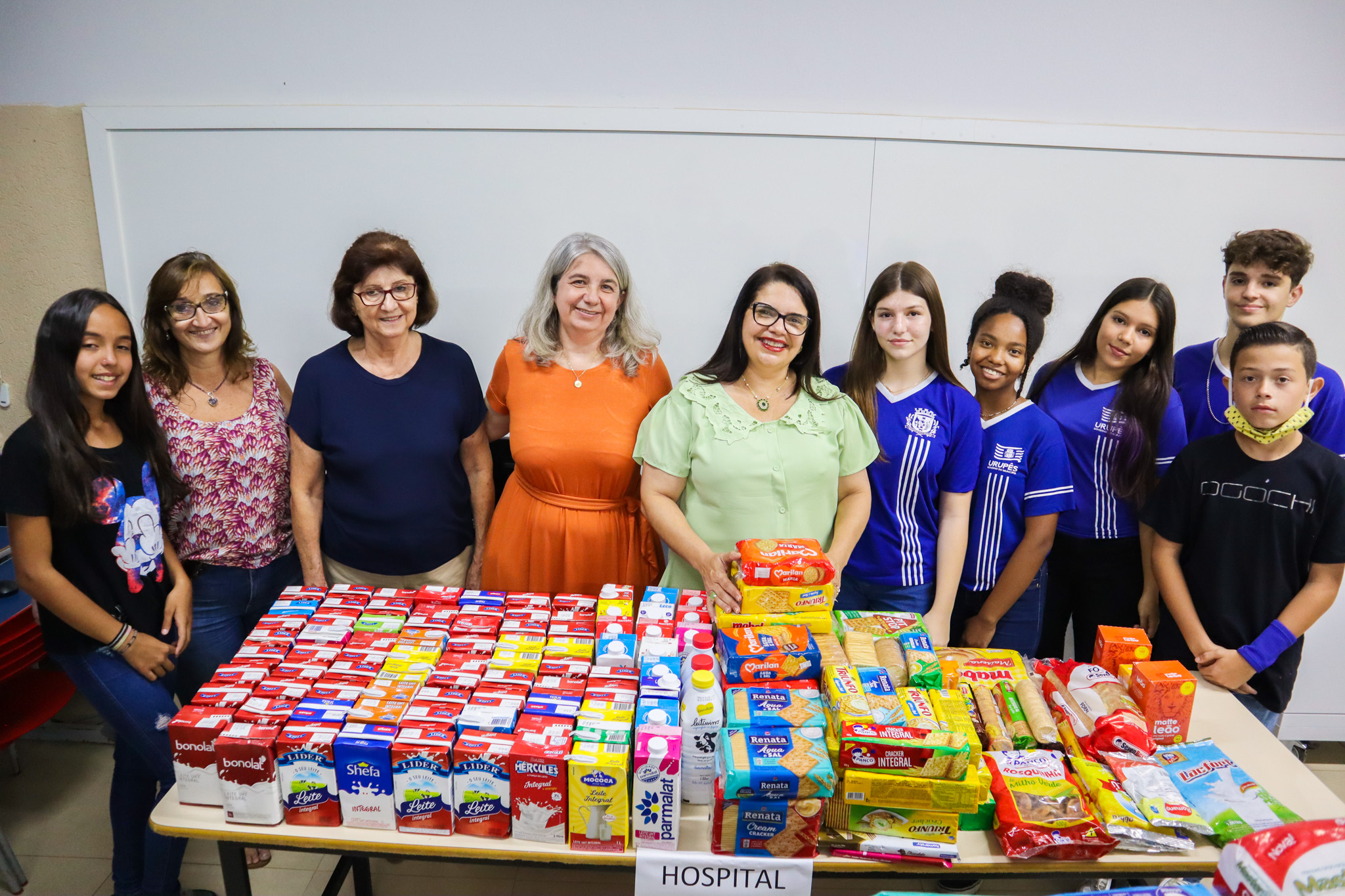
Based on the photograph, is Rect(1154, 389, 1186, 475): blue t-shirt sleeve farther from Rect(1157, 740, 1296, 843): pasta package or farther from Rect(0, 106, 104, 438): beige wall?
Rect(0, 106, 104, 438): beige wall

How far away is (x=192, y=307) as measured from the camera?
7.29ft

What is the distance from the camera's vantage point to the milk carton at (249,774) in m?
1.53

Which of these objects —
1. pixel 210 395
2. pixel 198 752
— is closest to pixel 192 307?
pixel 210 395

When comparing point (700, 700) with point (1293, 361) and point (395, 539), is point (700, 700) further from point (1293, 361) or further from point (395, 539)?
point (1293, 361)

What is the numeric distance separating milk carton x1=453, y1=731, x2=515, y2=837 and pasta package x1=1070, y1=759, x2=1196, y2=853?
4.13ft

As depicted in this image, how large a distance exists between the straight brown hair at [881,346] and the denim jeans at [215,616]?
6.72ft

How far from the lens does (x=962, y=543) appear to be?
2.45m

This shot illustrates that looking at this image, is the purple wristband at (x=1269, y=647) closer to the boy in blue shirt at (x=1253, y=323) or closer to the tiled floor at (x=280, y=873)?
the boy in blue shirt at (x=1253, y=323)

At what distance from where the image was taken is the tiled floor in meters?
2.64

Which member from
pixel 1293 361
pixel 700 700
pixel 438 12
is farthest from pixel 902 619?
pixel 438 12

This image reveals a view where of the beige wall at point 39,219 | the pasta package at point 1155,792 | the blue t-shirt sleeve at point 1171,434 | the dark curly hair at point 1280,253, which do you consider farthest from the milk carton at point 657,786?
the beige wall at point 39,219

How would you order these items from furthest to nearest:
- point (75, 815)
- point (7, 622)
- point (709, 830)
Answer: point (75, 815)
point (7, 622)
point (709, 830)

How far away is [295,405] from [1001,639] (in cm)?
253

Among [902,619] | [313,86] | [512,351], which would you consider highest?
[313,86]
